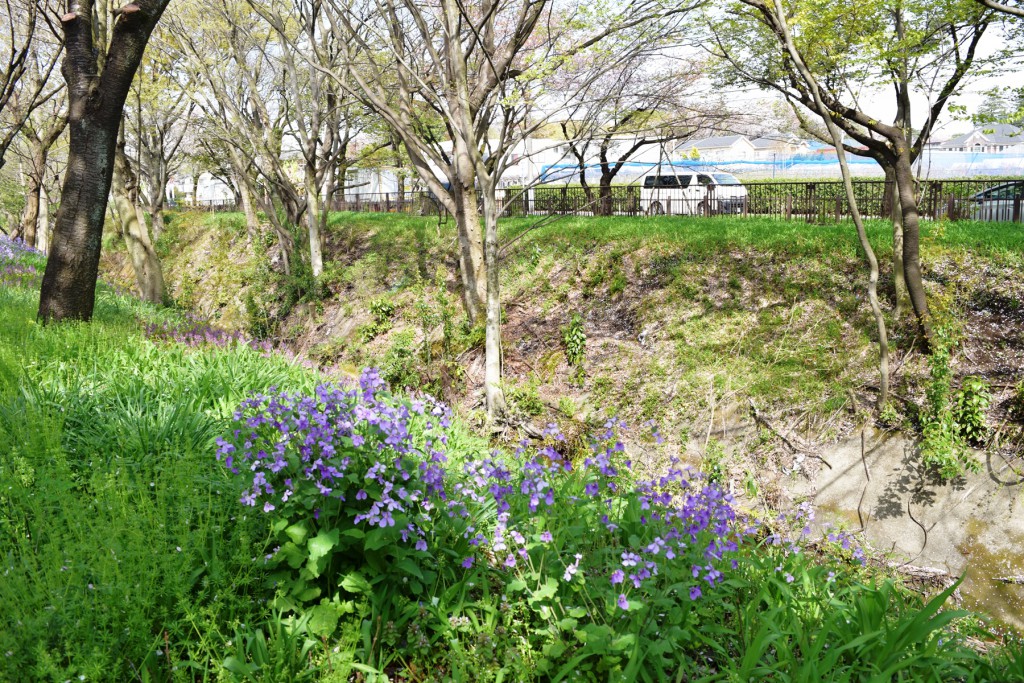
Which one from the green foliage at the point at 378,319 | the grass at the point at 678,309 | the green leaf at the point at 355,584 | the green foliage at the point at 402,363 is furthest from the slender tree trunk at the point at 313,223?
the green leaf at the point at 355,584

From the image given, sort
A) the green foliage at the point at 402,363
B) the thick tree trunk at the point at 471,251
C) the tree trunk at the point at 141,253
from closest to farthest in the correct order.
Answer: the thick tree trunk at the point at 471,251 < the green foliage at the point at 402,363 < the tree trunk at the point at 141,253

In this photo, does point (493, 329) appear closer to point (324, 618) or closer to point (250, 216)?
point (324, 618)

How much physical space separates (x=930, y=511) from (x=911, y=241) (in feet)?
12.3

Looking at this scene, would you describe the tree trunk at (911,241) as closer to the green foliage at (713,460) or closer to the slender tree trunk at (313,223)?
the green foliage at (713,460)

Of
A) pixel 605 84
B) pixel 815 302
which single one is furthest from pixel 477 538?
pixel 605 84

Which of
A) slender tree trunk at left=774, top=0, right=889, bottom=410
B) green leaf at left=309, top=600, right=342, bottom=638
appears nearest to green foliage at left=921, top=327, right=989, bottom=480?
slender tree trunk at left=774, top=0, right=889, bottom=410

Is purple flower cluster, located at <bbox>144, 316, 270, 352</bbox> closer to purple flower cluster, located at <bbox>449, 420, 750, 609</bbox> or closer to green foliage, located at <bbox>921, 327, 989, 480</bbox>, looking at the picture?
purple flower cluster, located at <bbox>449, 420, 750, 609</bbox>

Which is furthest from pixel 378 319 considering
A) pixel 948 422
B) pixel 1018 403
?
pixel 1018 403

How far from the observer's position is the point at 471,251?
13039mm

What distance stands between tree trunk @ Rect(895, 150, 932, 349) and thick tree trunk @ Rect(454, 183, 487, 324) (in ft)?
21.1

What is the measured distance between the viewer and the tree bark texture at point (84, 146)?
750 cm

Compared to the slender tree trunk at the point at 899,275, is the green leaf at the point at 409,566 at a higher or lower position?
lower

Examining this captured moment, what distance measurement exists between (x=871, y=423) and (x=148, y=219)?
31.9m

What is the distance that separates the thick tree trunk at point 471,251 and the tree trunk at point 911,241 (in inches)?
253
